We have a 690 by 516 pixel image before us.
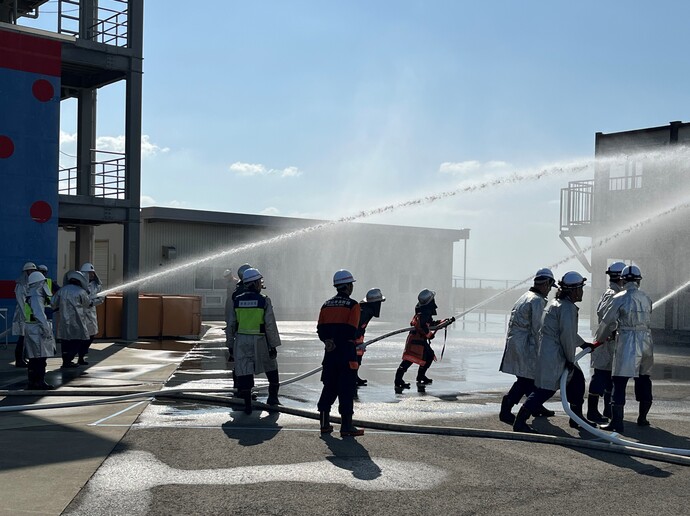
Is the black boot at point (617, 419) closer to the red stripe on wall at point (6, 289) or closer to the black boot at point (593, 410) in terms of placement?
the black boot at point (593, 410)

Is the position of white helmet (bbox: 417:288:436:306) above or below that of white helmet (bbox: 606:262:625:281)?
below

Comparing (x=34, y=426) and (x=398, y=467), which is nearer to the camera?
(x=398, y=467)

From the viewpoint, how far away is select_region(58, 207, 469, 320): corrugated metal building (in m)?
33.0

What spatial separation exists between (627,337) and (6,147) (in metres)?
14.8

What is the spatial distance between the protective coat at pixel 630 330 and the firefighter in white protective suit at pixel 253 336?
397cm

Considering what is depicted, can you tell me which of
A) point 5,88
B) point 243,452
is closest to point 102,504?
point 243,452

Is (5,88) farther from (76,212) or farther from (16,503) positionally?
(16,503)

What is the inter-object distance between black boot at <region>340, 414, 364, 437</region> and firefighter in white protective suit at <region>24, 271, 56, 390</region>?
517 centimetres

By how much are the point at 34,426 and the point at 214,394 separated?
8.82 ft

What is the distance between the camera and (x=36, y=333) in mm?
11484

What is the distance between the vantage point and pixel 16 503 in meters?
5.84

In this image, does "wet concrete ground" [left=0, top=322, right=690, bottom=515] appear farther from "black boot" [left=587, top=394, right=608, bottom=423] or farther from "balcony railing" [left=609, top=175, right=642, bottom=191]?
"balcony railing" [left=609, top=175, right=642, bottom=191]

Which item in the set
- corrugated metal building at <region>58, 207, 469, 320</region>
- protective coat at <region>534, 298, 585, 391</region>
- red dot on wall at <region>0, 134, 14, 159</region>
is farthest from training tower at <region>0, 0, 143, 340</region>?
protective coat at <region>534, 298, 585, 391</region>

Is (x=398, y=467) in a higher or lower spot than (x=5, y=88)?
lower
